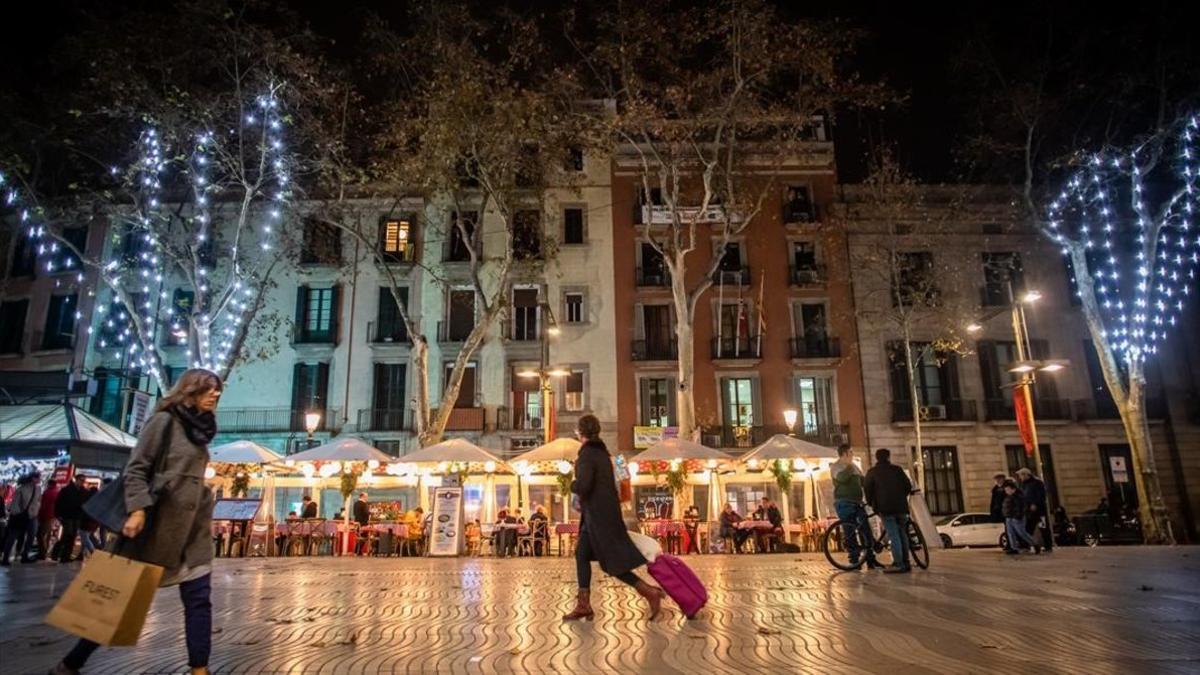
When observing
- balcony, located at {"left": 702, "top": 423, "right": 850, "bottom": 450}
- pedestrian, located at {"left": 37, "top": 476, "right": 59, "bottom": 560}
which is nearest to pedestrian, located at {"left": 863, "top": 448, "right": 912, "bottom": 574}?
pedestrian, located at {"left": 37, "top": 476, "right": 59, "bottom": 560}

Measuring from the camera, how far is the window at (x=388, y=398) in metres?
27.5

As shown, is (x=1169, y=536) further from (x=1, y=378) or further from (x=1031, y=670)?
(x=1, y=378)

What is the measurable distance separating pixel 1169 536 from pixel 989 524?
175 inches

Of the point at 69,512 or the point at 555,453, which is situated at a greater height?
the point at 555,453

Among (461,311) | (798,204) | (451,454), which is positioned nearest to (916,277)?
(798,204)

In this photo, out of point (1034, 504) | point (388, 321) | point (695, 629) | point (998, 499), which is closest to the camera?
point (695, 629)

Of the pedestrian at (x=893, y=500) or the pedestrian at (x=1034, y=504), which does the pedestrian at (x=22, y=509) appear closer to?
the pedestrian at (x=893, y=500)

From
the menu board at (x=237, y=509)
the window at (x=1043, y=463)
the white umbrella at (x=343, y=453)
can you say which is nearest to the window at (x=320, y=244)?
the white umbrella at (x=343, y=453)

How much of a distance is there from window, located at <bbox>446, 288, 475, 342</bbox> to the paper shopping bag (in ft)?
84.4

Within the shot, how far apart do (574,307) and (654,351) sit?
3729 millimetres

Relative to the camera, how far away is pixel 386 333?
2873 cm

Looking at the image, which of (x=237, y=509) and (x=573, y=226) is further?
(x=573, y=226)

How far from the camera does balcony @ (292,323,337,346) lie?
28188 millimetres

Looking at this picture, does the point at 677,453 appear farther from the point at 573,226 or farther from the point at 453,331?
the point at 573,226
